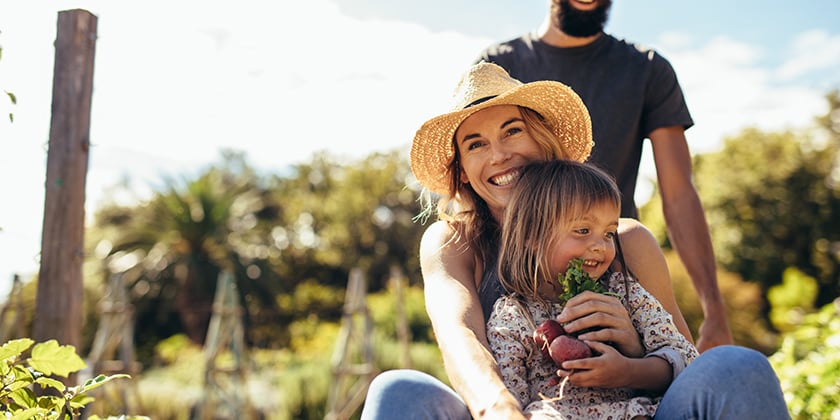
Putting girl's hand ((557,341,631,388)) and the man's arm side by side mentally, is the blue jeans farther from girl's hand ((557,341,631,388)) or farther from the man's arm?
the man's arm

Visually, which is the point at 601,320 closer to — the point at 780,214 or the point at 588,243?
the point at 588,243

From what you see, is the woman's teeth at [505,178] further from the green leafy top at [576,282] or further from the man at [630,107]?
the man at [630,107]

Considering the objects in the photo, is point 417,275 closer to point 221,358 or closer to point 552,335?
point 221,358

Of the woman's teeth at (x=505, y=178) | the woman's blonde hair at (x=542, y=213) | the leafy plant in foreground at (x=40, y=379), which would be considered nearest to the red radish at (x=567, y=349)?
the woman's blonde hair at (x=542, y=213)

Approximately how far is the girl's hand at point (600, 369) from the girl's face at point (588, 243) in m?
0.27

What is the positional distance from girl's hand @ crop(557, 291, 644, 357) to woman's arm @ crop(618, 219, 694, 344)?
32 cm

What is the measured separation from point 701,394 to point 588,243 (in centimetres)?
50

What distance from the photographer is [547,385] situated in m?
1.88

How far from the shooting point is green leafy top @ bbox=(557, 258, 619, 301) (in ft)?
6.20

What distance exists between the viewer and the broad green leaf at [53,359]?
1.61 m

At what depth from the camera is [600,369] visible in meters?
1.72

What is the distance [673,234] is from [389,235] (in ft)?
77.3

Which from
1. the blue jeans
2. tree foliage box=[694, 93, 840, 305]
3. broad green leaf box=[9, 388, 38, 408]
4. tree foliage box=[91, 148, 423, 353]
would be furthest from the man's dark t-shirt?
tree foliage box=[694, 93, 840, 305]

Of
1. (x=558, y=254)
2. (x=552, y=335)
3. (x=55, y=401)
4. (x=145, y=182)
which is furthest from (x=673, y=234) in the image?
(x=145, y=182)
